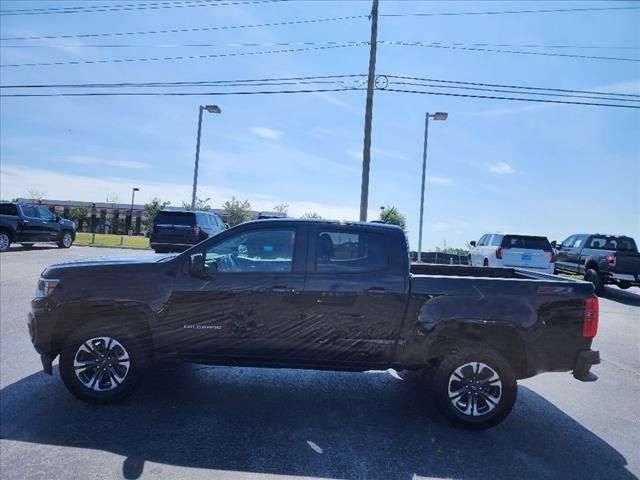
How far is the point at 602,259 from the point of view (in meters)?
14.3

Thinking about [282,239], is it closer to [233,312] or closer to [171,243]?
[233,312]

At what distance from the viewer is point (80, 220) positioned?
63406mm

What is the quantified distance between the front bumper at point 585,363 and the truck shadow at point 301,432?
568 mm

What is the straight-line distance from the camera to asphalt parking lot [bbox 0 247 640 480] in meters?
3.49

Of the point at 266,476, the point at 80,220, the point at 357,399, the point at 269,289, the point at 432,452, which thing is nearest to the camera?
the point at 266,476

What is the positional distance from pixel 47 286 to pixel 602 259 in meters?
15.3

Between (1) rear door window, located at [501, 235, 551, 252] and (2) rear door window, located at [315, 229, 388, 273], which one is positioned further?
(1) rear door window, located at [501, 235, 551, 252]

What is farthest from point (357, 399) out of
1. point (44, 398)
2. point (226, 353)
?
point (44, 398)

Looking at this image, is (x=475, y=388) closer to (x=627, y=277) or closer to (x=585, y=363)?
(x=585, y=363)

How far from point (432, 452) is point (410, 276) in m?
1.59

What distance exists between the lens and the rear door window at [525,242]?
1507cm

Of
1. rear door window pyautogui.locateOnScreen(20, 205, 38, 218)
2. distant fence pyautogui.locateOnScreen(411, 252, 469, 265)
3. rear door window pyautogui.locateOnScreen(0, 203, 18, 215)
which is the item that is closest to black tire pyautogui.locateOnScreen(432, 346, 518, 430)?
rear door window pyautogui.locateOnScreen(0, 203, 18, 215)

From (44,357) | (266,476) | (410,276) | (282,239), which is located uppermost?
(282,239)

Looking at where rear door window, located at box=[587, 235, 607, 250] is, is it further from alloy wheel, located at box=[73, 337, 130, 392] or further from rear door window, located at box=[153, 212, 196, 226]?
alloy wheel, located at box=[73, 337, 130, 392]
